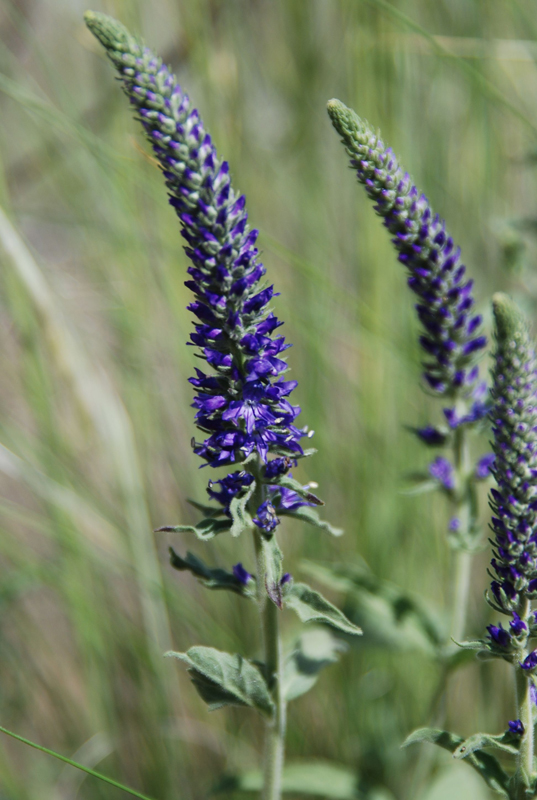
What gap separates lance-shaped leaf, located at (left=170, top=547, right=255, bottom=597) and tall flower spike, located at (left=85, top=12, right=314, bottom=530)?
23 centimetres

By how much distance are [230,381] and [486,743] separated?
3.85 ft

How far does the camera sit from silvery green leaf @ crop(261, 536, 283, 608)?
72.2 inches

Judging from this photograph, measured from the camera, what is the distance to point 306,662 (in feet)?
7.95

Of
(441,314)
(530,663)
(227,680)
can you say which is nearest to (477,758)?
(530,663)

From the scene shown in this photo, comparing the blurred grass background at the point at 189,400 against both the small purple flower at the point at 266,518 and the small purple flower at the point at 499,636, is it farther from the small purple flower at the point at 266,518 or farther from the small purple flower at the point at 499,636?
the small purple flower at the point at 266,518

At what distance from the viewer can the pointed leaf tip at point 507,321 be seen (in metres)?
1.66

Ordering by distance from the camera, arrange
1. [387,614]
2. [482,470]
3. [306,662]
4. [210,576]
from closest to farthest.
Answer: [210,576] → [306,662] → [482,470] → [387,614]

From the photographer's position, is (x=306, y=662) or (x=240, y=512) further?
(x=306, y=662)

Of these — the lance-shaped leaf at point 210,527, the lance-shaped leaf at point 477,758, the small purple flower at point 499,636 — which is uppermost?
the lance-shaped leaf at point 210,527

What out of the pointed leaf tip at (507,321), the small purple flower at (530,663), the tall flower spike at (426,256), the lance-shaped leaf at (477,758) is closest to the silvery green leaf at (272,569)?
the lance-shaped leaf at (477,758)

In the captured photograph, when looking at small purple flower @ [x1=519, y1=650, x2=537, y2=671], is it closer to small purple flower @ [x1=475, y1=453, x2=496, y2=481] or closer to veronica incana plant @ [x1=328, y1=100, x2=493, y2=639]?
veronica incana plant @ [x1=328, y1=100, x2=493, y2=639]

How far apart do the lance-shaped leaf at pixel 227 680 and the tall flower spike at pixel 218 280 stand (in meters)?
0.44

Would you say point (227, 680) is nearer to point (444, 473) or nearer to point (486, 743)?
point (486, 743)

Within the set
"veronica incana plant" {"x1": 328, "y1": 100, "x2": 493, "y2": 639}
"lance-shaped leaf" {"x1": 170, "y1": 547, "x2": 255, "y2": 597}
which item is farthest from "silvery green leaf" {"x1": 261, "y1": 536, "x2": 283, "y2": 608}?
"veronica incana plant" {"x1": 328, "y1": 100, "x2": 493, "y2": 639}
